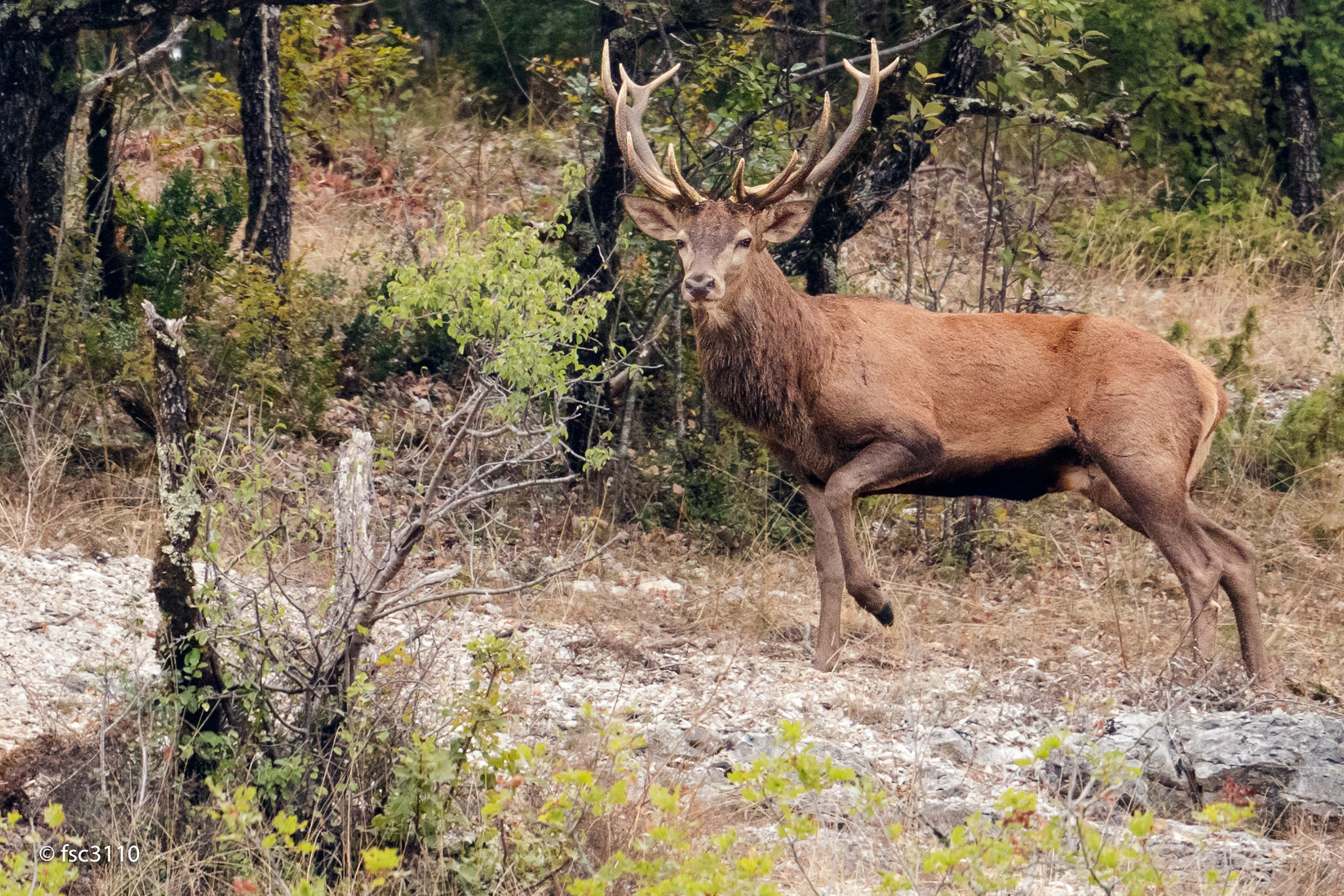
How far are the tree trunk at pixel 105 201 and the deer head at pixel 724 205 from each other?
13.2 feet

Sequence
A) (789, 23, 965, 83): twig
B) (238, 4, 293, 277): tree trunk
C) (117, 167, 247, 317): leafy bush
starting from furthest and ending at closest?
(238, 4, 293, 277): tree trunk, (117, 167, 247, 317): leafy bush, (789, 23, 965, 83): twig

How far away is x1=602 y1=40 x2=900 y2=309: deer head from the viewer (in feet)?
23.2

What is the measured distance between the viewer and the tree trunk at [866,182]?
9148 mm

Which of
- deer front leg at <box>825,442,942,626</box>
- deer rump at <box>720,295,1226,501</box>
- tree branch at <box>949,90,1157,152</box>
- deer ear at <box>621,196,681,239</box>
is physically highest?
tree branch at <box>949,90,1157,152</box>

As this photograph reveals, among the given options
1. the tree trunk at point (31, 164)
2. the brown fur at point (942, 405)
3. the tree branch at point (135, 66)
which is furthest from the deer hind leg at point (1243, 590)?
the tree branch at point (135, 66)

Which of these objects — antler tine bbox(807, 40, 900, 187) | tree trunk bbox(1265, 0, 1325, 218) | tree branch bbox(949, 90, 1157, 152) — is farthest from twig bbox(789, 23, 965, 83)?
tree trunk bbox(1265, 0, 1325, 218)

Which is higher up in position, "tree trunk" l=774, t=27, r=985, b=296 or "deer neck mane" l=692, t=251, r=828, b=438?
"tree trunk" l=774, t=27, r=985, b=296

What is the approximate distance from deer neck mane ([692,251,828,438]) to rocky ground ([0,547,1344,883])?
1136 mm

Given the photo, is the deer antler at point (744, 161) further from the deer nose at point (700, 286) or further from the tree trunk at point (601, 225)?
the tree trunk at point (601, 225)

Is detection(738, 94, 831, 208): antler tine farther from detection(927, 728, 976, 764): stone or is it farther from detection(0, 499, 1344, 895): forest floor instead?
detection(927, 728, 976, 764): stone

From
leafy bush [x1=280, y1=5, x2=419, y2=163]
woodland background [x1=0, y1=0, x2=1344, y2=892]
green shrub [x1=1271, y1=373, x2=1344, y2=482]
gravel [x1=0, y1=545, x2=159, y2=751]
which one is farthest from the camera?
leafy bush [x1=280, y1=5, x2=419, y2=163]

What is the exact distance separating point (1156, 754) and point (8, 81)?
7.09 meters

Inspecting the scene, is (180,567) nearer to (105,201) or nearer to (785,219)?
(785,219)

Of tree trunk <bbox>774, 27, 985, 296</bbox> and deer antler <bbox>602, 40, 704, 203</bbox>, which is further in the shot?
Answer: tree trunk <bbox>774, 27, 985, 296</bbox>
